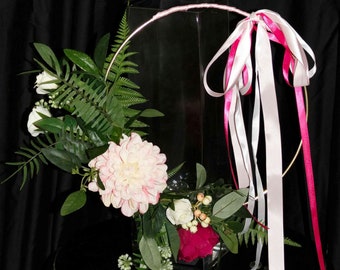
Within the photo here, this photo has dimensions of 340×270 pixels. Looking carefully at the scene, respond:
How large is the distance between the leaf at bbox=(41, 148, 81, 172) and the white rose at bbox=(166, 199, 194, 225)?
0.53ft

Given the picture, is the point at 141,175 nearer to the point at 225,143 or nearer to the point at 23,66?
the point at 225,143

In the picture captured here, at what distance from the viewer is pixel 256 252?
38.7 inches

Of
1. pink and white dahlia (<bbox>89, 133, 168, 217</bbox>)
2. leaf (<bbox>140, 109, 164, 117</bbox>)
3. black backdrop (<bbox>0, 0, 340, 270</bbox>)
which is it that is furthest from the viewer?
black backdrop (<bbox>0, 0, 340, 270</bbox>)

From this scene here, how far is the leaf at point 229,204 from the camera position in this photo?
870mm

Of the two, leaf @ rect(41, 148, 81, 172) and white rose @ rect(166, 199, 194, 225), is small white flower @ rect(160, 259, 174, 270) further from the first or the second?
leaf @ rect(41, 148, 81, 172)

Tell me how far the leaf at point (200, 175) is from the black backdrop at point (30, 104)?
306 mm

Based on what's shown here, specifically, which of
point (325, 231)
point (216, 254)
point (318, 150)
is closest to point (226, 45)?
point (216, 254)

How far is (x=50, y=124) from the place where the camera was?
869mm

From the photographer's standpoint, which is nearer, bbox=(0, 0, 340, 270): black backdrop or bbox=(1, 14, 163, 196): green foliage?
bbox=(1, 14, 163, 196): green foliage

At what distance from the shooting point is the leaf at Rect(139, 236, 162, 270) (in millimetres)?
839

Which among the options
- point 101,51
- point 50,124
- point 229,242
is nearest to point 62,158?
point 50,124

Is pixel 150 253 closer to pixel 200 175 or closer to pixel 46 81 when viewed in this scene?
pixel 200 175

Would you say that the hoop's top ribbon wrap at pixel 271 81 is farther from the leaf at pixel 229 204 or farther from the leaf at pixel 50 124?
the leaf at pixel 50 124

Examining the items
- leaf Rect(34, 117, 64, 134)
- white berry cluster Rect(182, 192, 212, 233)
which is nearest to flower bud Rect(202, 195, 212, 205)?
white berry cluster Rect(182, 192, 212, 233)
